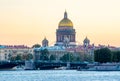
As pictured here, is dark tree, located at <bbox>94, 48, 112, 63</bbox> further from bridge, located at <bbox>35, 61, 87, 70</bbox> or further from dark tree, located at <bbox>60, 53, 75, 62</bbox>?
dark tree, located at <bbox>60, 53, 75, 62</bbox>

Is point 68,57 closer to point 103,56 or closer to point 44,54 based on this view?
point 44,54

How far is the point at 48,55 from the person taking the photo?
192 metres

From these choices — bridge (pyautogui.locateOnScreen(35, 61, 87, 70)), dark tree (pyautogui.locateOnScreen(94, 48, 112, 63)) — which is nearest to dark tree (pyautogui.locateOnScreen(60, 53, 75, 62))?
dark tree (pyautogui.locateOnScreen(94, 48, 112, 63))

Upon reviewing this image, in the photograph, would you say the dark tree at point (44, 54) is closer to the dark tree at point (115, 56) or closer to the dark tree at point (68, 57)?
the dark tree at point (68, 57)

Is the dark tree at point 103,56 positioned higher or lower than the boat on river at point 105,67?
higher

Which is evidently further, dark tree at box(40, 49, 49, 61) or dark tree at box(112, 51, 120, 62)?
dark tree at box(40, 49, 49, 61)

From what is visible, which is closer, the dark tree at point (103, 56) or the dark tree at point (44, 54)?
the dark tree at point (103, 56)

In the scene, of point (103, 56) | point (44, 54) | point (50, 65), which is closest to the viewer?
point (50, 65)

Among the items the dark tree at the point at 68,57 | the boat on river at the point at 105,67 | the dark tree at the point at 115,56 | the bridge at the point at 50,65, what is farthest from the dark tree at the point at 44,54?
the boat on river at the point at 105,67

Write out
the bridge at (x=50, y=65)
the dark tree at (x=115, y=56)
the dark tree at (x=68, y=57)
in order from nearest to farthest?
the bridge at (x=50, y=65) < the dark tree at (x=115, y=56) < the dark tree at (x=68, y=57)

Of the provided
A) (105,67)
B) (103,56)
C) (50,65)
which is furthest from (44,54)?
(105,67)

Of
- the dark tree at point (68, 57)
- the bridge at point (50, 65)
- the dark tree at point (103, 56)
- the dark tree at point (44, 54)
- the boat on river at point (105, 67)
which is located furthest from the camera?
the dark tree at point (44, 54)

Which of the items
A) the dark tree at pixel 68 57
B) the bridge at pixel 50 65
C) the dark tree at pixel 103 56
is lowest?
the bridge at pixel 50 65

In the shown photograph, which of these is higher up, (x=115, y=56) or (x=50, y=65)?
(x=115, y=56)
